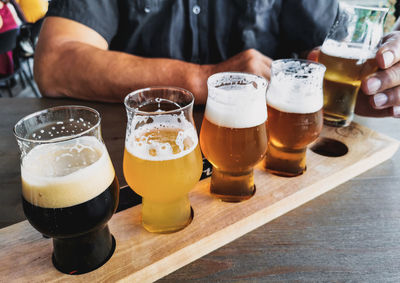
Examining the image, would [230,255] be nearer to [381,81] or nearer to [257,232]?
[257,232]

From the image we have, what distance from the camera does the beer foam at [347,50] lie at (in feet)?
Result: 3.37

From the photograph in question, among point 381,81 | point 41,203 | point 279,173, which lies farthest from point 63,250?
point 381,81

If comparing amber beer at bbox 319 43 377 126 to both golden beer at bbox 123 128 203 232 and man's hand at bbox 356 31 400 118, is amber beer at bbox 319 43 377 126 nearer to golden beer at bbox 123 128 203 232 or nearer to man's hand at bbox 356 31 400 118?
man's hand at bbox 356 31 400 118

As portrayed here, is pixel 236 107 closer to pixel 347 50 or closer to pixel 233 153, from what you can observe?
pixel 233 153

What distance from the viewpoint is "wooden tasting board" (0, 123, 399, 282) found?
582mm

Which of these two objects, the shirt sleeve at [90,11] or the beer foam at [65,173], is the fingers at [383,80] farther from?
the shirt sleeve at [90,11]

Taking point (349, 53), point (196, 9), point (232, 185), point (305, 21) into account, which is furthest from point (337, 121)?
→ point (196, 9)

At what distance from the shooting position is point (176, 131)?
2.10ft

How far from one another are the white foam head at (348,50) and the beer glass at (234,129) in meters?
0.49

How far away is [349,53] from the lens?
1.04 m

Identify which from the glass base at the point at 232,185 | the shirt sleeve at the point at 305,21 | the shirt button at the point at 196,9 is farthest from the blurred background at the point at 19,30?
the glass base at the point at 232,185

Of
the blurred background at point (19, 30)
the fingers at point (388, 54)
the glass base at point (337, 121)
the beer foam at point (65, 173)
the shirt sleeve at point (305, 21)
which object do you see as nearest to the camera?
the beer foam at point (65, 173)

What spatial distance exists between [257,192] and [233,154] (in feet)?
0.56

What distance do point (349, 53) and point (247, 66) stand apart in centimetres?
36
